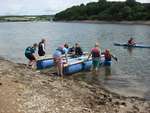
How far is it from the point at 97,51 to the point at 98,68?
253cm

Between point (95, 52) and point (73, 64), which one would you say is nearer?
point (73, 64)

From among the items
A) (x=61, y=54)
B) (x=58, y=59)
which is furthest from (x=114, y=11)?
(x=58, y=59)

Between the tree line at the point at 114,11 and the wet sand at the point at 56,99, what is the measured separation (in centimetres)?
11538

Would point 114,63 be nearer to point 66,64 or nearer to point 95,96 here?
point 66,64

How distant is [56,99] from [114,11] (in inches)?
5398

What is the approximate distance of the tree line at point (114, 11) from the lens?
444 feet

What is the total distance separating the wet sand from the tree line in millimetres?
115379

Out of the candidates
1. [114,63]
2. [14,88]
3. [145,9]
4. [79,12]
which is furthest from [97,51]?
[79,12]

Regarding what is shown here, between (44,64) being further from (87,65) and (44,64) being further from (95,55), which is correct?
(95,55)

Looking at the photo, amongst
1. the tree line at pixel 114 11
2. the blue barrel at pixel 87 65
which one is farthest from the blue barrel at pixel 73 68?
the tree line at pixel 114 11

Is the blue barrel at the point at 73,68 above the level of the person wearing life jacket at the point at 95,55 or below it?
below

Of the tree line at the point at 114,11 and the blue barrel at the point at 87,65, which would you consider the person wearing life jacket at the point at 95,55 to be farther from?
the tree line at the point at 114,11

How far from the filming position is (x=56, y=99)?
13.9 m

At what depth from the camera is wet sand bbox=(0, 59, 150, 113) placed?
498 inches
